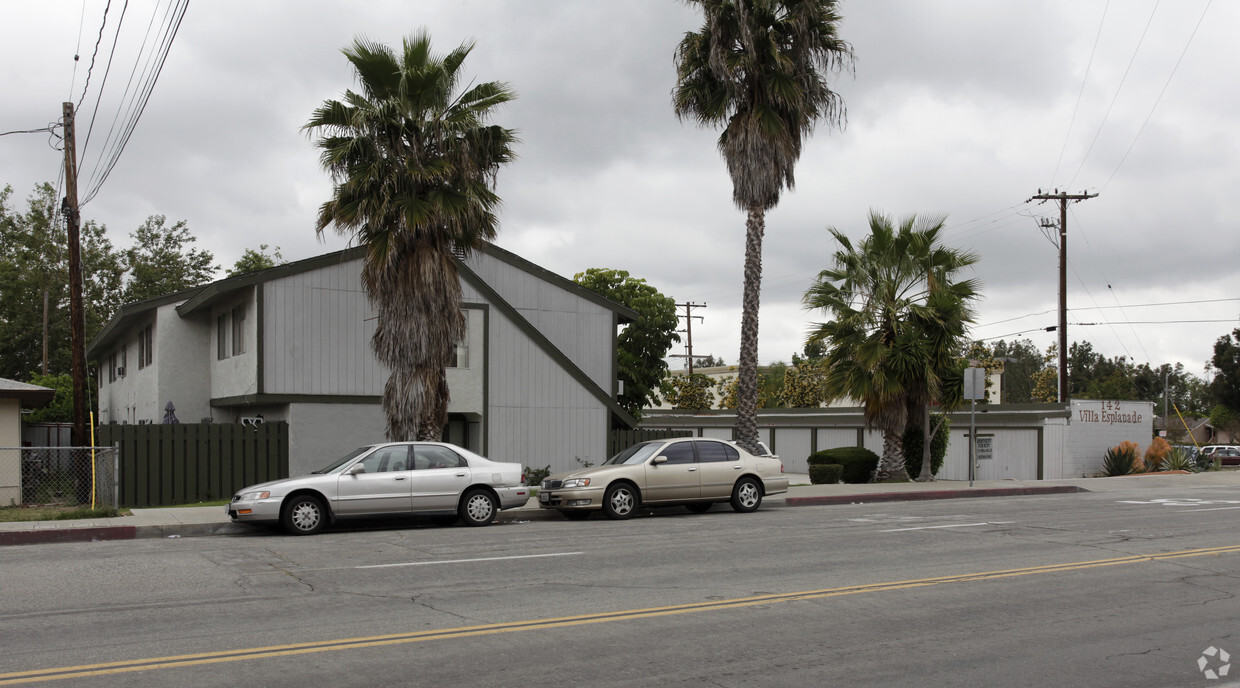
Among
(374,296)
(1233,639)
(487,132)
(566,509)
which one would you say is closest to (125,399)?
(374,296)

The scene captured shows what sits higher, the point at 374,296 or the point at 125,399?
the point at 374,296

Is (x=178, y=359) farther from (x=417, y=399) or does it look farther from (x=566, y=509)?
(x=566, y=509)

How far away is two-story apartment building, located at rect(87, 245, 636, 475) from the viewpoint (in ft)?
71.8

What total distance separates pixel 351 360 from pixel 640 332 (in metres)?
22.5

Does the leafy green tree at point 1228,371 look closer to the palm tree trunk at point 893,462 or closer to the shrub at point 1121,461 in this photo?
the shrub at point 1121,461

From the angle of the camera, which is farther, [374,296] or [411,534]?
[374,296]

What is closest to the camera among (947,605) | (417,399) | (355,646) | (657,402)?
(355,646)

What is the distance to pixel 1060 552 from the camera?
39.7 feet

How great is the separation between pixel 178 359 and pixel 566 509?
13.5 meters

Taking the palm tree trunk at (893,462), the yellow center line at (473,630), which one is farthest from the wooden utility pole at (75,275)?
the palm tree trunk at (893,462)

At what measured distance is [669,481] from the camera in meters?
16.8

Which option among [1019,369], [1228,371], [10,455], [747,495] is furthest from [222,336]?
[1019,369]

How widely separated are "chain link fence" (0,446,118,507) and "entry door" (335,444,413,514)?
4634 millimetres

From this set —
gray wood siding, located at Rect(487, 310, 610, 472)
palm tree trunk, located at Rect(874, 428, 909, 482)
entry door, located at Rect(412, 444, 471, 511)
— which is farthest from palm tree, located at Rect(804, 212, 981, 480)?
entry door, located at Rect(412, 444, 471, 511)
